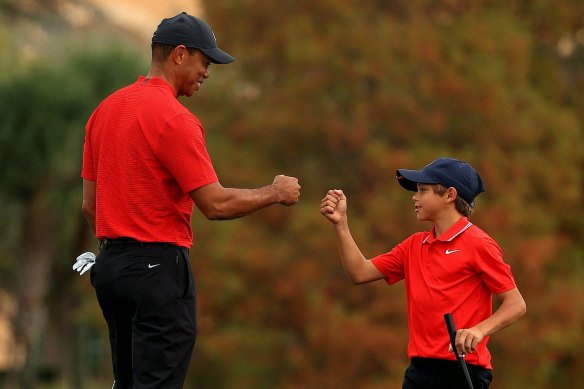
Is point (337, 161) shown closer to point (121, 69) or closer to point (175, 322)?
point (121, 69)

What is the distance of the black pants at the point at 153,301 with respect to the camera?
5.23m

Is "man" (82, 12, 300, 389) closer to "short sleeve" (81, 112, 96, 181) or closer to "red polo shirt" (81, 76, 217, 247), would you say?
"red polo shirt" (81, 76, 217, 247)

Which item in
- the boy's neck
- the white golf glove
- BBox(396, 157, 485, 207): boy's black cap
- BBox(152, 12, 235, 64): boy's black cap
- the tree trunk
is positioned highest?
BBox(152, 12, 235, 64): boy's black cap

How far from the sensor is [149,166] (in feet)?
17.2

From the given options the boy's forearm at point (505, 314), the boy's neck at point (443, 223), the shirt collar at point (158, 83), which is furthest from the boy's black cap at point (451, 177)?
the shirt collar at point (158, 83)

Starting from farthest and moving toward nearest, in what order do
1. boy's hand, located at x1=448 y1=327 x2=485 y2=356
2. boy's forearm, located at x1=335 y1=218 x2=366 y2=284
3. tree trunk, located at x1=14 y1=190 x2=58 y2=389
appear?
tree trunk, located at x1=14 y1=190 x2=58 y2=389 → boy's forearm, located at x1=335 y1=218 x2=366 y2=284 → boy's hand, located at x1=448 y1=327 x2=485 y2=356

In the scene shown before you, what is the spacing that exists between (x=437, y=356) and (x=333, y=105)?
19.2 metres

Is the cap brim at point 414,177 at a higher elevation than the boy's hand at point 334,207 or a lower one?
higher

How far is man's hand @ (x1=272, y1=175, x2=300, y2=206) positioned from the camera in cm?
542

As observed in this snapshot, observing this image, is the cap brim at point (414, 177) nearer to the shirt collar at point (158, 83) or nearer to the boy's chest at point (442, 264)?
the boy's chest at point (442, 264)

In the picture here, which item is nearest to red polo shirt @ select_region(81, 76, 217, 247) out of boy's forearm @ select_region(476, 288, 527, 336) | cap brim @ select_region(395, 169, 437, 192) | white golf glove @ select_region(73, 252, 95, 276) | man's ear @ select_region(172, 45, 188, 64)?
man's ear @ select_region(172, 45, 188, 64)

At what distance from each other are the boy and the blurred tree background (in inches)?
656

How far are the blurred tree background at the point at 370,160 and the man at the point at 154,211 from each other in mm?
17309

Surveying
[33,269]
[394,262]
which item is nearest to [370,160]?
[33,269]
